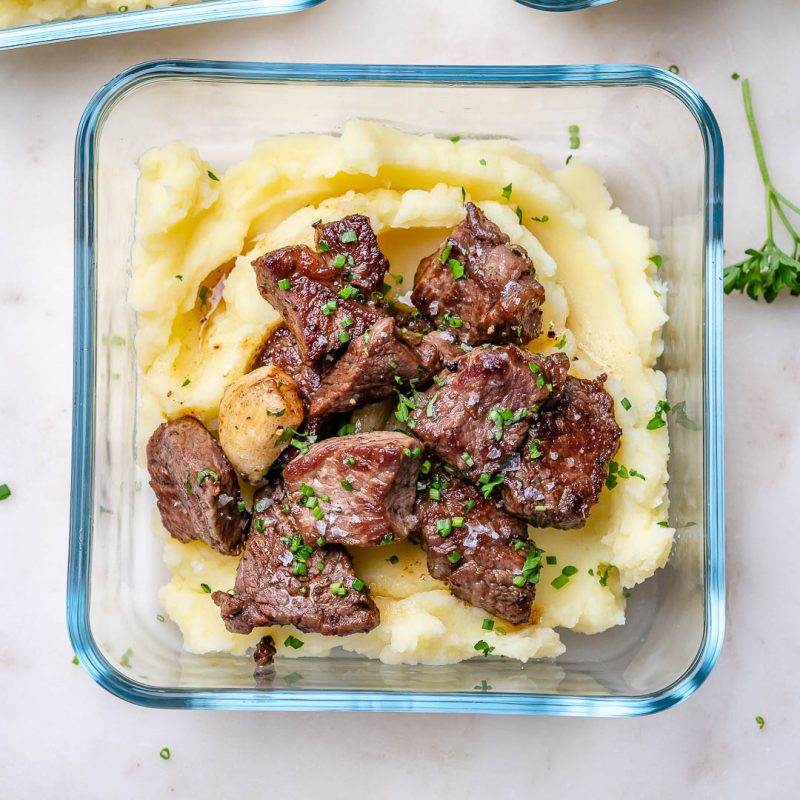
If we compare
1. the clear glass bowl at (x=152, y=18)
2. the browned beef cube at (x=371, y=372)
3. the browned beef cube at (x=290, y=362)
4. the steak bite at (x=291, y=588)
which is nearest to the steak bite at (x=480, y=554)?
the steak bite at (x=291, y=588)

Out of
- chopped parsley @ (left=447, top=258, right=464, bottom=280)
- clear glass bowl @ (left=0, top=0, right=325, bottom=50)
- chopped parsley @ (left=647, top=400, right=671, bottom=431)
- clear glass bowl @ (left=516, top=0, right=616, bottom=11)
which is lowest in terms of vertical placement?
chopped parsley @ (left=647, top=400, right=671, bottom=431)

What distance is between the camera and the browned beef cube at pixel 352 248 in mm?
2916

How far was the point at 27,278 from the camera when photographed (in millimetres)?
3508

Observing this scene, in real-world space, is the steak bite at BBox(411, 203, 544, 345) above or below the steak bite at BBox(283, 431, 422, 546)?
above

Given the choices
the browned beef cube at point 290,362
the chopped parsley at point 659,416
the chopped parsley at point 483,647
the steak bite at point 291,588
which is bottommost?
the chopped parsley at point 483,647

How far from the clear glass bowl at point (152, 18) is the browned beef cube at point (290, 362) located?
1195 millimetres

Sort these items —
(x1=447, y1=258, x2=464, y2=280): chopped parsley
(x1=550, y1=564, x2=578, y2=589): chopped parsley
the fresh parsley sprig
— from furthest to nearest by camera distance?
the fresh parsley sprig
(x1=550, y1=564, x2=578, y2=589): chopped parsley
(x1=447, y1=258, x2=464, y2=280): chopped parsley

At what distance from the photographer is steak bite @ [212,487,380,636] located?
2.92m

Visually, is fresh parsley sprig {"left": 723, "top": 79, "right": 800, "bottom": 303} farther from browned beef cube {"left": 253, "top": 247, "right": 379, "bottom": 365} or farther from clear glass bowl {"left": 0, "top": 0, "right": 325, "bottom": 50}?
clear glass bowl {"left": 0, "top": 0, "right": 325, "bottom": 50}

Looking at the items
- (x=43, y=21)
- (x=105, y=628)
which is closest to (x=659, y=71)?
(x=43, y=21)

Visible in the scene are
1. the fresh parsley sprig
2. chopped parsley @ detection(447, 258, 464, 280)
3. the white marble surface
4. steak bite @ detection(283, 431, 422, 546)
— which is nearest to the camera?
steak bite @ detection(283, 431, 422, 546)

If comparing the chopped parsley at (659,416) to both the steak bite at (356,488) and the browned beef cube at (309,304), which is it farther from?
the browned beef cube at (309,304)

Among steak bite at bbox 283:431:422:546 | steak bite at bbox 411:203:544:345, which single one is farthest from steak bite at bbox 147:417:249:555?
steak bite at bbox 411:203:544:345

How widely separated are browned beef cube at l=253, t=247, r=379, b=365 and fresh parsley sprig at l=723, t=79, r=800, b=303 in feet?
4.79
